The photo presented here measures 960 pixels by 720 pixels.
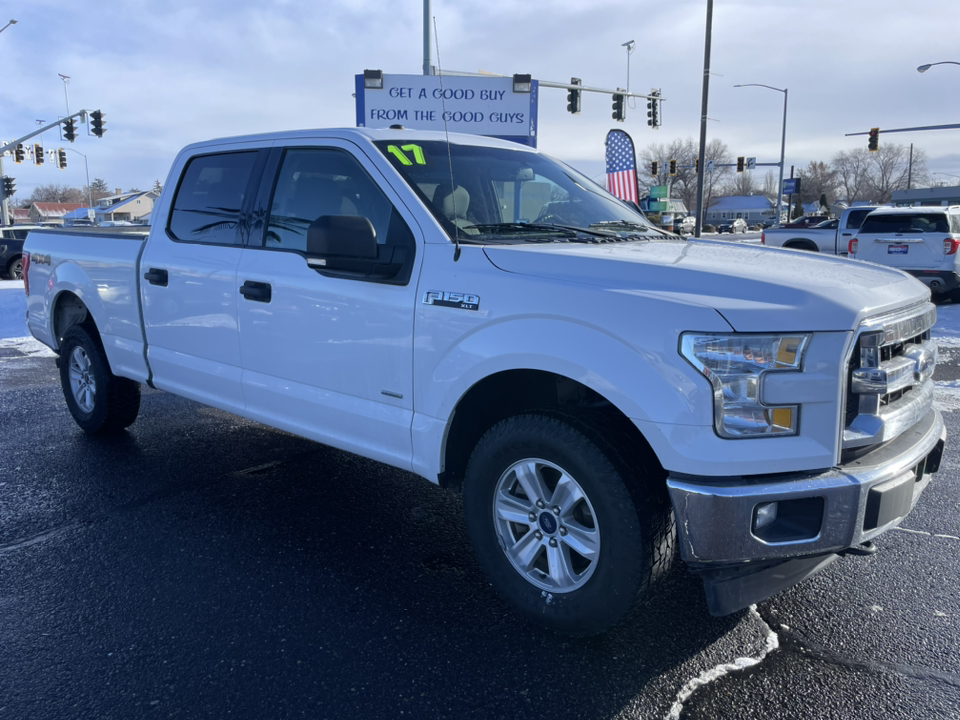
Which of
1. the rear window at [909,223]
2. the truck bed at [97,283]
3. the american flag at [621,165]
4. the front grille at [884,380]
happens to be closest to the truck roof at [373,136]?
the truck bed at [97,283]

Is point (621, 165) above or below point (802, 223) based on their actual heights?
above

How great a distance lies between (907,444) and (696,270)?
100 cm

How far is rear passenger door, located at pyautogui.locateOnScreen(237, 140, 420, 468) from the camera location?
344 cm

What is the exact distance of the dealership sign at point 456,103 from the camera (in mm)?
18484

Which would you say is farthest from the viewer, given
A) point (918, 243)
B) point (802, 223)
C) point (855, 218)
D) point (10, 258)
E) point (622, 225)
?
point (802, 223)

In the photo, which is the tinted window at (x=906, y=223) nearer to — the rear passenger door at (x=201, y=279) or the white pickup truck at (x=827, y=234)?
the white pickup truck at (x=827, y=234)

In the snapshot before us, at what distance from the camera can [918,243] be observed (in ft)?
46.6

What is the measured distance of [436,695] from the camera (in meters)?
2.68

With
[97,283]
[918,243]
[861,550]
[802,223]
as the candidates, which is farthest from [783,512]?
[802,223]

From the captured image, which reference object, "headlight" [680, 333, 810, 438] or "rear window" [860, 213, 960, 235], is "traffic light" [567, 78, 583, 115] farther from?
"headlight" [680, 333, 810, 438]

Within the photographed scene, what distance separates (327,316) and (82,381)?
10.5 ft

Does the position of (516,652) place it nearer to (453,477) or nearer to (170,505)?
(453,477)

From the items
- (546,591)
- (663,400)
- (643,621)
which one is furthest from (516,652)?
(663,400)

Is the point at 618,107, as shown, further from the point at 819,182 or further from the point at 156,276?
the point at 819,182
